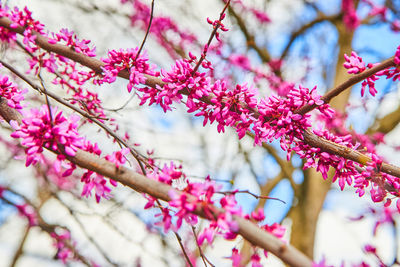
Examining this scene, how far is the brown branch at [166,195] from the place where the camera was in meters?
1.28

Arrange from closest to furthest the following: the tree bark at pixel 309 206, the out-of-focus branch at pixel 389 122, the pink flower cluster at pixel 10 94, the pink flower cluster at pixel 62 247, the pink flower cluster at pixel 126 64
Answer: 1. the pink flower cluster at pixel 10 94
2. the pink flower cluster at pixel 126 64
3. the pink flower cluster at pixel 62 247
4. the tree bark at pixel 309 206
5. the out-of-focus branch at pixel 389 122

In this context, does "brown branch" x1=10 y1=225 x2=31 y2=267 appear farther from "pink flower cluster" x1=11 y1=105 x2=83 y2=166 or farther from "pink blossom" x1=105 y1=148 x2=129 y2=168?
"pink blossom" x1=105 y1=148 x2=129 y2=168

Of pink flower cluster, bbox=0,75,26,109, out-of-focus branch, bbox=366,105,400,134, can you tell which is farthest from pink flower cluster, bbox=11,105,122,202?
out-of-focus branch, bbox=366,105,400,134

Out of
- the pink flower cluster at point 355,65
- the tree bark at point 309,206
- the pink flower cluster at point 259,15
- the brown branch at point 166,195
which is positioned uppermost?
the pink flower cluster at point 259,15

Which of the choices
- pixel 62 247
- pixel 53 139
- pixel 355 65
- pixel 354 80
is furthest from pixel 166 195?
pixel 62 247

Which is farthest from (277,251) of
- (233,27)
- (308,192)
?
(233,27)

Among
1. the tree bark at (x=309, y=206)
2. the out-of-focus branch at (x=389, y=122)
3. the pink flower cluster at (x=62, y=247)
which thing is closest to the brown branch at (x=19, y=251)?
the pink flower cluster at (x=62, y=247)

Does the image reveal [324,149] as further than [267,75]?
No

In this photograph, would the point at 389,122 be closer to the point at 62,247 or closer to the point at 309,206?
the point at 309,206

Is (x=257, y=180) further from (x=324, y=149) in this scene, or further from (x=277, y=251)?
(x=277, y=251)

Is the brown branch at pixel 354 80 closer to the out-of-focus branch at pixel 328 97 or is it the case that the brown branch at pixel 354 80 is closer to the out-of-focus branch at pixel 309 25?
the out-of-focus branch at pixel 328 97

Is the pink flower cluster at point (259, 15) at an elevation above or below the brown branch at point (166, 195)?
above

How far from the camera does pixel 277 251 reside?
1294mm

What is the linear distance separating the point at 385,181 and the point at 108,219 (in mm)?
4266
